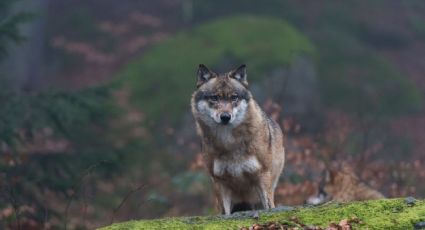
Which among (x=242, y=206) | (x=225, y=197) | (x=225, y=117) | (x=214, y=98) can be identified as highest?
(x=214, y=98)

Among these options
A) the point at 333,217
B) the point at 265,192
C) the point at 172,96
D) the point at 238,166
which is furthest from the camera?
the point at 172,96

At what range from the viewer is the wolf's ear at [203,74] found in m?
8.65

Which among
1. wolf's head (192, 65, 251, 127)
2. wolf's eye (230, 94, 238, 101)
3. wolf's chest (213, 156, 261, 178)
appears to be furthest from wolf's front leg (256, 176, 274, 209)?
wolf's eye (230, 94, 238, 101)

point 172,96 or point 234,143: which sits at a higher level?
point 234,143

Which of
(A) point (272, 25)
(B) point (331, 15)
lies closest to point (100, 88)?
(A) point (272, 25)

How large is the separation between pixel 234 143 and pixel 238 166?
28cm

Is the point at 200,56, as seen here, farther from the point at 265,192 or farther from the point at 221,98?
the point at 265,192

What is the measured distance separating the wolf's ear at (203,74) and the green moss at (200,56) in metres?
10.5

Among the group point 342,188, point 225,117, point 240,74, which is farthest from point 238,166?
point 342,188

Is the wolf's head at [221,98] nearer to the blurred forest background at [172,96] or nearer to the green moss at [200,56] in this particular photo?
the blurred forest background at [172,96]

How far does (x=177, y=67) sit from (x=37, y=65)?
4.43m

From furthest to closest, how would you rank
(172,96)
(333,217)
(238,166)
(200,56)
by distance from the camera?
1. (200,56)
2. (172,96)
3. (238,166)
4. (333,217)

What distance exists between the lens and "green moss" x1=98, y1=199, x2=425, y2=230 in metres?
6.13

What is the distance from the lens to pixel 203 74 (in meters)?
8.70
